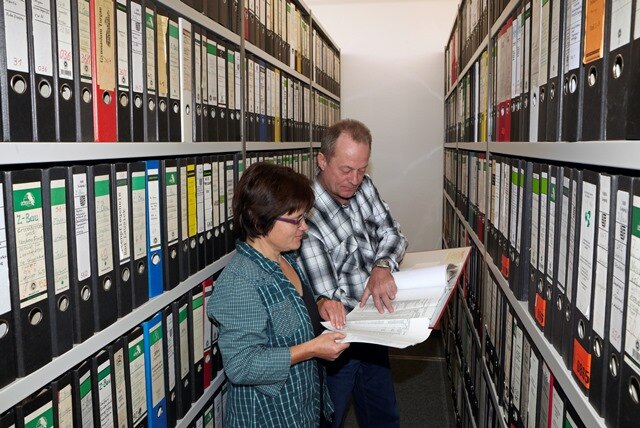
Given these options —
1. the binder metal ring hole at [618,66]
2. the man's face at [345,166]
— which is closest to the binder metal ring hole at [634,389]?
the binder metal ring hole at [618,66]

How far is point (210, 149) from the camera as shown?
1692mm

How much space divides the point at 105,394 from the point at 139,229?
0.36 m

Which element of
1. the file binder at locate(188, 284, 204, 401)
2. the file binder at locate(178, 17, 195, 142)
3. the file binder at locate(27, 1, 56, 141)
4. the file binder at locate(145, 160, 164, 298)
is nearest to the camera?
the file binder at locate(27, 1, 56, 141)

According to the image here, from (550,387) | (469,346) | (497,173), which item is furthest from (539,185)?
(469,346)

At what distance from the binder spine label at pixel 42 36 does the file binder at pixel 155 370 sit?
0.64m

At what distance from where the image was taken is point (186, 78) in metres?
1.51

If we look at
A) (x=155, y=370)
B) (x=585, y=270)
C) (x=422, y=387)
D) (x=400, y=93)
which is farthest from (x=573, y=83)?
(x=400, y=93)

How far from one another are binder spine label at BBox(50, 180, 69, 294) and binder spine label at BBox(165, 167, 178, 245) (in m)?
0.42

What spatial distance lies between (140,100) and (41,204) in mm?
414

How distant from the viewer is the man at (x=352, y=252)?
195 cm

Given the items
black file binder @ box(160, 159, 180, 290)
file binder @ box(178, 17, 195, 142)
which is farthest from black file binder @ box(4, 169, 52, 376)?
file binder @ box(178, 17, 195, 142)

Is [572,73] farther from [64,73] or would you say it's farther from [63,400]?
[63,400]

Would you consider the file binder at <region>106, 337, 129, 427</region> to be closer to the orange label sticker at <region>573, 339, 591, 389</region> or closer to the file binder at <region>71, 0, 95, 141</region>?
the file binder at <region>71, 0, 95, 141</region>

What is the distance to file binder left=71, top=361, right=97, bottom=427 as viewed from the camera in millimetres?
1038
